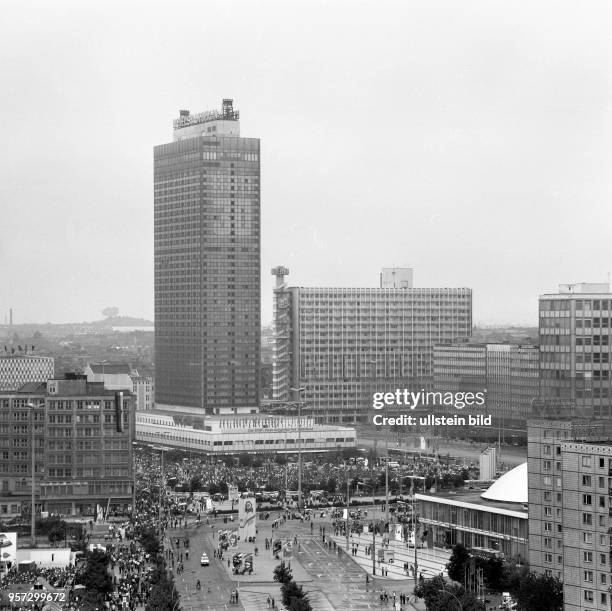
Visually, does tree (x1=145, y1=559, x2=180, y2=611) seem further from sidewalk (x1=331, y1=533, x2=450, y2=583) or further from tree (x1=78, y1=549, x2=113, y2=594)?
sidewalk (x1=331, y1=533, x2=450, y2=583)

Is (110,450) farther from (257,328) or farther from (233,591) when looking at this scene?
(257,328)

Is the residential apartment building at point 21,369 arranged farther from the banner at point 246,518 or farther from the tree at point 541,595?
the tree at point 541,595

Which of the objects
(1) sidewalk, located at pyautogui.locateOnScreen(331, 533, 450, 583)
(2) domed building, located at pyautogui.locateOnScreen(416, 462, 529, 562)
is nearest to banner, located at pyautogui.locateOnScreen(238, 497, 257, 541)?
(1) sidewalk, located at pyautogui.locateOnScreen(331, 533, 450, 583)

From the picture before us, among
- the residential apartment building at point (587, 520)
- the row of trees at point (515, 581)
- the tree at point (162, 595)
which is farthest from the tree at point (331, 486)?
the residential apartment building at point (587, 520)

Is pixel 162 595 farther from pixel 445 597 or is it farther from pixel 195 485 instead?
pixel 195 485

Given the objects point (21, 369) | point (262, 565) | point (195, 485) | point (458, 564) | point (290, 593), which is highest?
point (21, 369)

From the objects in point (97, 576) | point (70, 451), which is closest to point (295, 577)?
point (97, 576)
